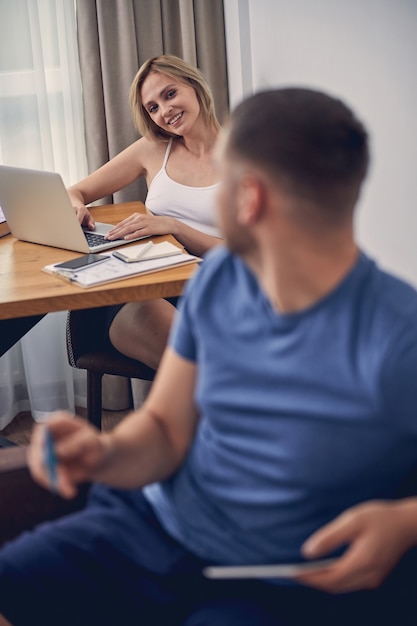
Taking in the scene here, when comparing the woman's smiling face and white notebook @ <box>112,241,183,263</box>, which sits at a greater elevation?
the woman's smiling face

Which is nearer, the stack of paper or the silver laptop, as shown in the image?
the stack of paper

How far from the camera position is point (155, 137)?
8.35 ft

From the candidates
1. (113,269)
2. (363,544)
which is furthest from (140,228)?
(363,544)

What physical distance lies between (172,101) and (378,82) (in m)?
1.08

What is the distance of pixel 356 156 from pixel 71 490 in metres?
0.49

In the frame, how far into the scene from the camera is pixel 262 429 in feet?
3.04

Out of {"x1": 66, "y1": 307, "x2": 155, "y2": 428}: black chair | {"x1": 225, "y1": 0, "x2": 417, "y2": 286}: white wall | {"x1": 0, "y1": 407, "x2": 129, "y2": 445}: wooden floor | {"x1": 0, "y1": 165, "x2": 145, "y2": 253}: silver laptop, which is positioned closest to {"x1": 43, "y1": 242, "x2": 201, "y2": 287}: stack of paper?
{"x1": 0, "y1": 165, "x2": 145, "y2": 253}: silver laptop

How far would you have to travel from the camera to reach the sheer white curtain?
108 inches

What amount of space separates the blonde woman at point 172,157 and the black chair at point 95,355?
22 centimetres

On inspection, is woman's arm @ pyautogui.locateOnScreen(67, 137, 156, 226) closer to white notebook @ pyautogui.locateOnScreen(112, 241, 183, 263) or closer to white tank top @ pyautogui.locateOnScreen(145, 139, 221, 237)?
white tank top @ pyautogui.locateOnScreen(145, 139, 221, 237)

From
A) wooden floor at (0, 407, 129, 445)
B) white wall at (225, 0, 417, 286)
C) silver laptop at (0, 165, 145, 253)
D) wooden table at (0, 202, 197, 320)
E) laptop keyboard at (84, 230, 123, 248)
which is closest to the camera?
white wall at (225, 0, 417, 286)

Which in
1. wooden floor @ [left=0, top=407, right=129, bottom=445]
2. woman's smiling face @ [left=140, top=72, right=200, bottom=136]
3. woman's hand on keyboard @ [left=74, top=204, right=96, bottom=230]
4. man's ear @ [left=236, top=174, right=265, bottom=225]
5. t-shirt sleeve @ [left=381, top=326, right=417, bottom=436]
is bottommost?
wooden floor @ [left=0, top=407, right=129, bottom=445]

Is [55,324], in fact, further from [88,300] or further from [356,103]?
[356,103]

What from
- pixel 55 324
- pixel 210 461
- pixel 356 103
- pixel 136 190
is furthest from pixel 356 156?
pixel 55 324
